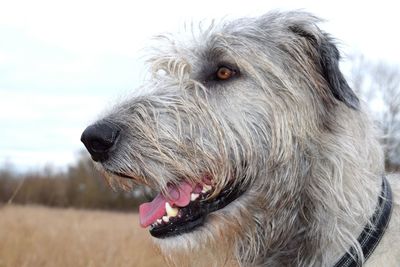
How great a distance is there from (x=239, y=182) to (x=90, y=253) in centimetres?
580

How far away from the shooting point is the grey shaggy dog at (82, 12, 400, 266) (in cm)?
423

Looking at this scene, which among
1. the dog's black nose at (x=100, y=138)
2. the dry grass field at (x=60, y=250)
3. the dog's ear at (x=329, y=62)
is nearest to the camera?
the dog's black nose at (x=100, y=138)

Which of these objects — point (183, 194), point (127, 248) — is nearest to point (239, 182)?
point (183, 194)

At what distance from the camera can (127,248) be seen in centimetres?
1065

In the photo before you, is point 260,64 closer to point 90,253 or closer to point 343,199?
point 343,199

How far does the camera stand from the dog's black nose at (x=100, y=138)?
4156mm

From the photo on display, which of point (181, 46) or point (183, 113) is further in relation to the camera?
point (181, 46)

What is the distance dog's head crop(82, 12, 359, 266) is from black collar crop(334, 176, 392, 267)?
361 millimetres

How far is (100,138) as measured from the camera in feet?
13.6

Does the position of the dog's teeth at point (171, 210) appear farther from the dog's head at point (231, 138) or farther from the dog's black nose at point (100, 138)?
the dog's black nose at point (100, 138)

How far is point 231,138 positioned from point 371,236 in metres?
1.06

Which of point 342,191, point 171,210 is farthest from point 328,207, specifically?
point 171,210

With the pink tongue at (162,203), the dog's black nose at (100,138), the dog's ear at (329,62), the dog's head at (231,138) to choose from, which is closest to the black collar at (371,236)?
the dog's head at (231,138)

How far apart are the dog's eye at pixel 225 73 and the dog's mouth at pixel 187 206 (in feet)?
2.26
